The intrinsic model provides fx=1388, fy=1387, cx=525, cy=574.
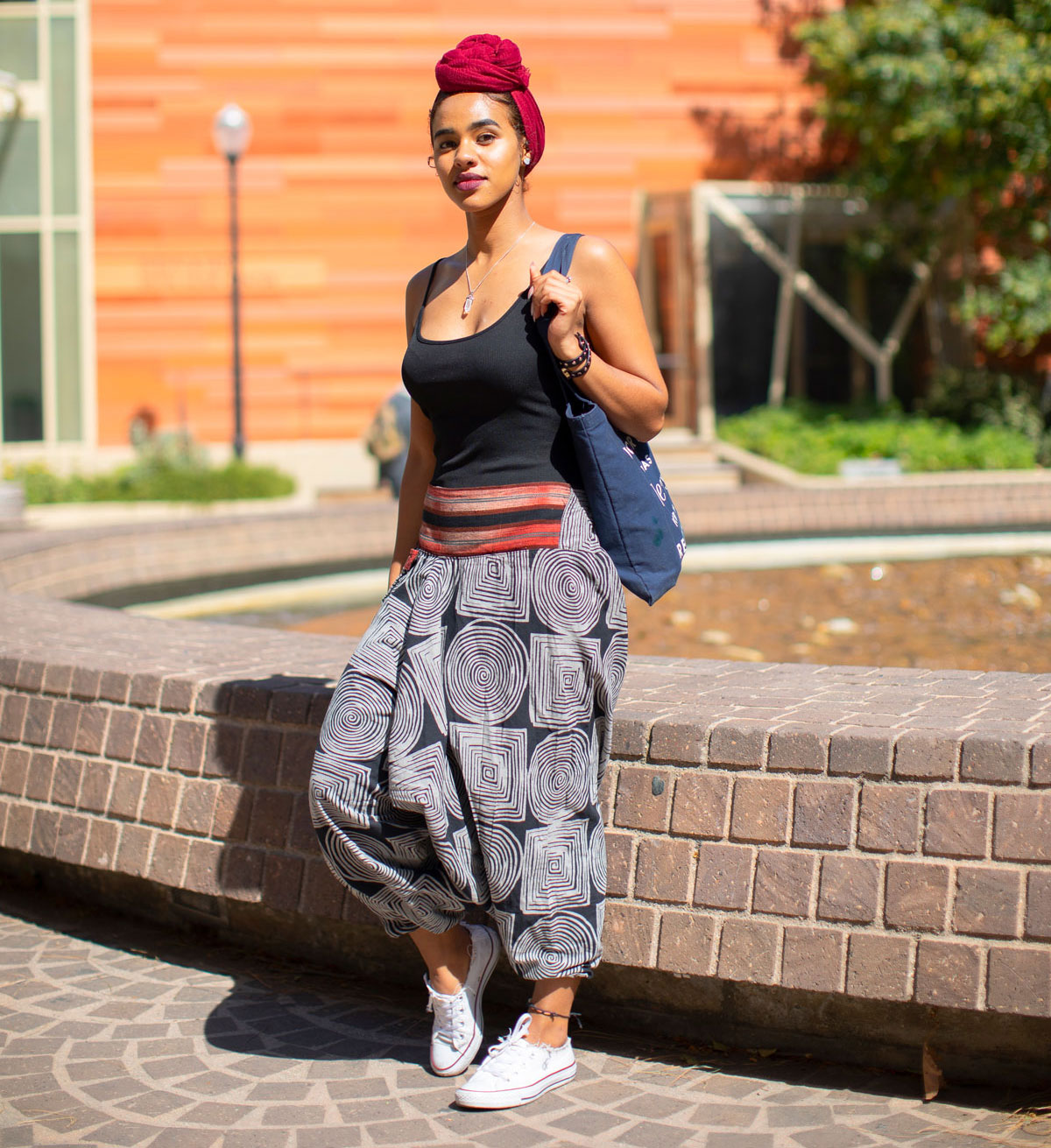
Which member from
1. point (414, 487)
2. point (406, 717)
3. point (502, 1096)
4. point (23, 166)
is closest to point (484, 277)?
point (414, 487)

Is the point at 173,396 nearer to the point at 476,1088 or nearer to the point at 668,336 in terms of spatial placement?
the point at 668,336

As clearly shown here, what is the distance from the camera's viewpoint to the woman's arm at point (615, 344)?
9.06ft

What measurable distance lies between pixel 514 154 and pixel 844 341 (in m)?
18.6

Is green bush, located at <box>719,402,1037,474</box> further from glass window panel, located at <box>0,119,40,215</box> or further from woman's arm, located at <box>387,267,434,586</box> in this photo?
woman's arm, located at <box>387,267,434,586</box>

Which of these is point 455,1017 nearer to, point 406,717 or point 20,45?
point 406,717

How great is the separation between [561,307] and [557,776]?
0.93 meters

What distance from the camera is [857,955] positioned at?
2.71 metres

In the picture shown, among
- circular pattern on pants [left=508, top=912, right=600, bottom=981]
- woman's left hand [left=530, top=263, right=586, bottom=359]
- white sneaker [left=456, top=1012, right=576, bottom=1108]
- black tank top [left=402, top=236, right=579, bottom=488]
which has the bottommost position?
white sneaker [left=456, top=1012, right=576, bottom=1108]

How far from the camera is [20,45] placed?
19.4 meters

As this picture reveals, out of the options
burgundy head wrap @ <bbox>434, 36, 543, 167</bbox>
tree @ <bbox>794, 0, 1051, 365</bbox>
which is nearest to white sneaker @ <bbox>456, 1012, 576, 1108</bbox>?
burgundy head wrap @ <bbox>434, 36, 543, 167</bbox>

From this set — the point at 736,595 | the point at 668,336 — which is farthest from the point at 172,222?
the point at 736,595

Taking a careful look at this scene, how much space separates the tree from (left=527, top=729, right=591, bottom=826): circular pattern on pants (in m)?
15.2

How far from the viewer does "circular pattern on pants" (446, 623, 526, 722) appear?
9.20 feet

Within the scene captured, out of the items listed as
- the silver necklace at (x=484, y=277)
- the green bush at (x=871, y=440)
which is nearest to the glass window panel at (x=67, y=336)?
the green bush at (x=871, y=440)
